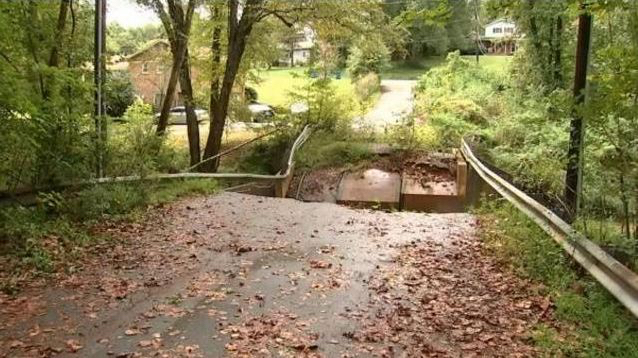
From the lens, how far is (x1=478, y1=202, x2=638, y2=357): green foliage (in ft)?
14.5

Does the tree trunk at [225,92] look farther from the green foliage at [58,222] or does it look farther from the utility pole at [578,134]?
the utility pole at [578,134]

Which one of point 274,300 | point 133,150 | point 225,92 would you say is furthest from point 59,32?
point 225,92

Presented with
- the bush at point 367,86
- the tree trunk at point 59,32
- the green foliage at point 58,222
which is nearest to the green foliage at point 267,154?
the bush at point 367,86

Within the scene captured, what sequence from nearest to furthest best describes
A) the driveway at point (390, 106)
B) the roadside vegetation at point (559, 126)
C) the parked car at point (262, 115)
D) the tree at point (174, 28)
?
the roadside vegetation at point (559, 126), the tree at point (174, 28), the driveway at point (390, 106), the parked car at point (262, 115)

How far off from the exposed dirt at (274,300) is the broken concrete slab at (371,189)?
6842 mm

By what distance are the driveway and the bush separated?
2.26ft

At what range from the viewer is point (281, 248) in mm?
7672

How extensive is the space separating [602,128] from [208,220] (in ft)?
19.4

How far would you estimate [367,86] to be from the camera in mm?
33438

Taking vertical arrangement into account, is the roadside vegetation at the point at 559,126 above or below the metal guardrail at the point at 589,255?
above

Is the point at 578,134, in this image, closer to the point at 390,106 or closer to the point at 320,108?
the point at 320,108

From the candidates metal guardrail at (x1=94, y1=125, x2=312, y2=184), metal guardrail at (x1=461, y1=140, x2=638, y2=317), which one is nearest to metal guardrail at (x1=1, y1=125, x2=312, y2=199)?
metal guardrail at (x1=94, y1=125, x2=312, y2=184)

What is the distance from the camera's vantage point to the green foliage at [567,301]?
441 centimetres

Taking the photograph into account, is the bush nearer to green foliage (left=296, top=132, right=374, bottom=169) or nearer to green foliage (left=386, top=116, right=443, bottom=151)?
green foliage (left=386, top=116, right=443, bottom=151)
